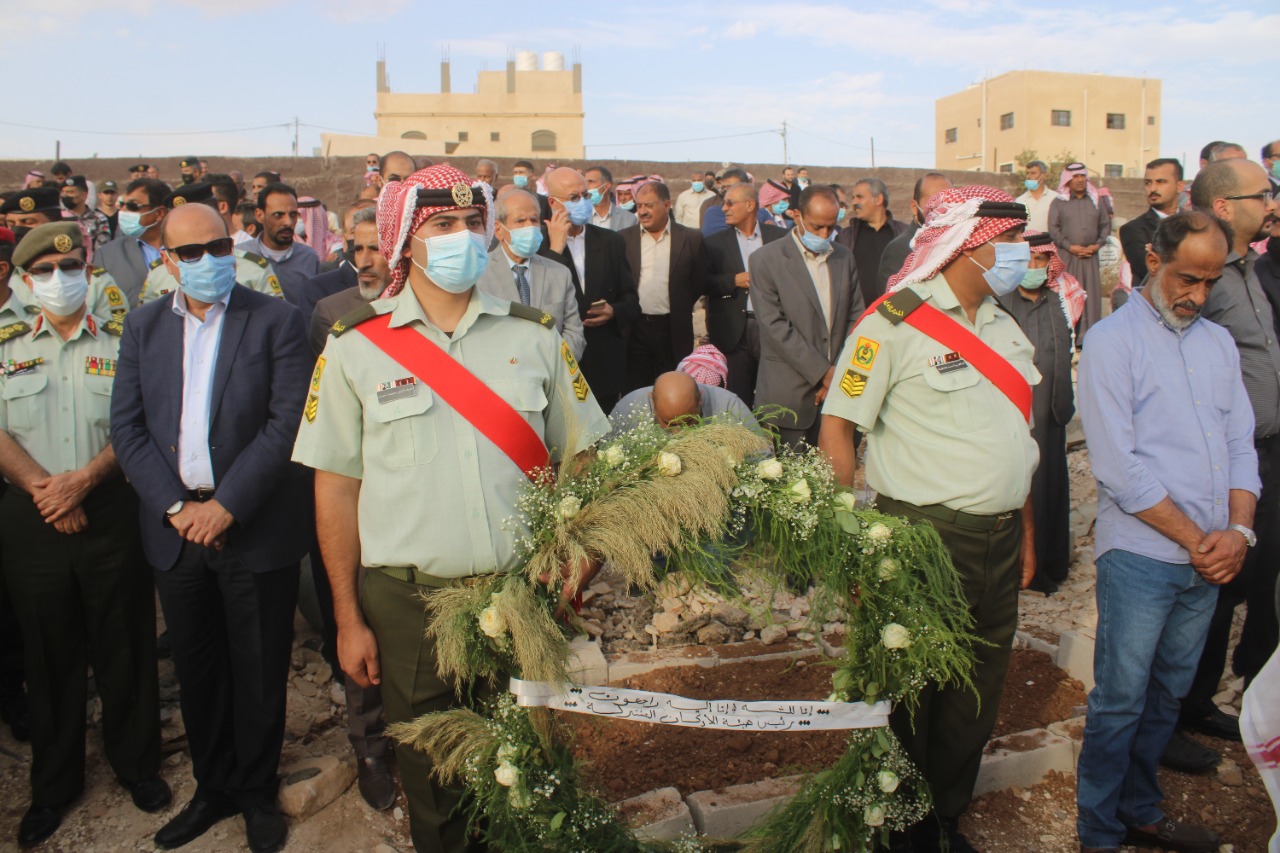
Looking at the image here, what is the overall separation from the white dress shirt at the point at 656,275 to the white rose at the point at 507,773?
496 cm

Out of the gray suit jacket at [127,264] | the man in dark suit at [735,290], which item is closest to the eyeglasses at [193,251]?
the gray suit jacket at [127,264]

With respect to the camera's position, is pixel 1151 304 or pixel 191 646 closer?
pixel 1151 304

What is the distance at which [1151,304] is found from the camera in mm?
3555

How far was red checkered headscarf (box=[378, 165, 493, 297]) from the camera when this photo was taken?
9.37 feet

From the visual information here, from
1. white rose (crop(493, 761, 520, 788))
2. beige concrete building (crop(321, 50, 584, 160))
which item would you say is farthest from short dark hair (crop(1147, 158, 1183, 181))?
beige concrete building (crop(321, 50, 584, 160))

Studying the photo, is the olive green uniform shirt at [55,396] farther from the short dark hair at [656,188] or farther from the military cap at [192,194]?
the short dark hair at [656,188]

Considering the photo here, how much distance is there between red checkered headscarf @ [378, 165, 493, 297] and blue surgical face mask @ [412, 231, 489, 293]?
0.24 ft

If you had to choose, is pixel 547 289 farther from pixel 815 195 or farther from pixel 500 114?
pixel 500 114

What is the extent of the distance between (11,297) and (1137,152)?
50.8 meters

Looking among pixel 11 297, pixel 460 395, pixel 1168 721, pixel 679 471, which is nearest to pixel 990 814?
pixel 1168 721

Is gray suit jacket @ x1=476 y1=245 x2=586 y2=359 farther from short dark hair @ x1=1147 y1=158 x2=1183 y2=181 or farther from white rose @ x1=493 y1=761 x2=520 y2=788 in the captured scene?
short dark hair @ x1=1147 y1=158 x2=1183 y2=181

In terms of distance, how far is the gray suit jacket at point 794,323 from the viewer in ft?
20.2

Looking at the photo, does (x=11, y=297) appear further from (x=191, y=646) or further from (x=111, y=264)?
(x=111, y=264)

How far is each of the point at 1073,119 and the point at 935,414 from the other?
159ft
